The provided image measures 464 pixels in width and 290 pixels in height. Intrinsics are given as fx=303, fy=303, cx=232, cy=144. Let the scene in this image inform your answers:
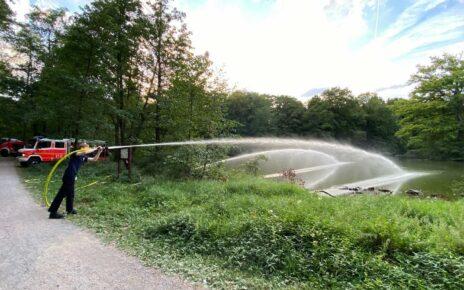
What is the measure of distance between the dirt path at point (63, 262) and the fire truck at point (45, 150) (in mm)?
16923

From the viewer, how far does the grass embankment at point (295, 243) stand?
15.6 feet

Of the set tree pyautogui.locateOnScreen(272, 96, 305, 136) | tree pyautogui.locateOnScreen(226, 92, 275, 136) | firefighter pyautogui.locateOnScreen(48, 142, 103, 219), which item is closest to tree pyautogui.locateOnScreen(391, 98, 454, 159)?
firefighter pyautogui.locateOnScreen(48, 142, 103, 219)

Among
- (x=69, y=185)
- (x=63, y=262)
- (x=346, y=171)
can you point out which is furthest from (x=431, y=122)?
(x=63, y=262)

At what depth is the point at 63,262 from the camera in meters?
5.38

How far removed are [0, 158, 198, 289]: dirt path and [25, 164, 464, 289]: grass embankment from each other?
15.9 inches

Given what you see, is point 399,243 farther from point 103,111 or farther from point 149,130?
point 103,111

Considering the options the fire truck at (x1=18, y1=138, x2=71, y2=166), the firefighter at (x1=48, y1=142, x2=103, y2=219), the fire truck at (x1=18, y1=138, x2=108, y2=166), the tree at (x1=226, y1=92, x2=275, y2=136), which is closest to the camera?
the firefighter at (x1=48, y1=142, x2=103, y2=219)

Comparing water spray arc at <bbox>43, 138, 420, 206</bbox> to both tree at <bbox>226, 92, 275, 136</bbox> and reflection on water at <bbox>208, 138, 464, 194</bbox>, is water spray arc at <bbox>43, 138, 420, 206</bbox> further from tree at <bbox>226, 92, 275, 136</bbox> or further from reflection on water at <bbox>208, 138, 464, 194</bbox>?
tree at <bbox>226, 92, 275, 136</bbox>

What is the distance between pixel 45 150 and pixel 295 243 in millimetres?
23338

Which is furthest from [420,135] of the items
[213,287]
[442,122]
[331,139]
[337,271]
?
[331,139]

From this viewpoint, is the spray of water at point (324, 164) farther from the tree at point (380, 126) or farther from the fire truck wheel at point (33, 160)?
the tree at point (380, 126)

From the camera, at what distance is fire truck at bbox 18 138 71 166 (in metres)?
22.4

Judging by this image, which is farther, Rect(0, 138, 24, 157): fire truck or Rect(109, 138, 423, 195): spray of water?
Rect(0, 138, 24, 157): fire truck

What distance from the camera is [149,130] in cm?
1880
